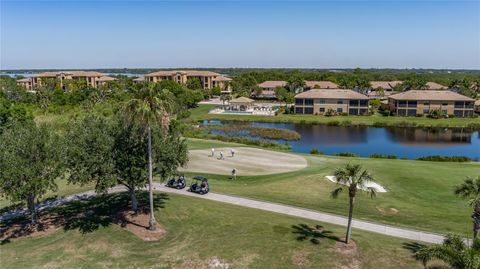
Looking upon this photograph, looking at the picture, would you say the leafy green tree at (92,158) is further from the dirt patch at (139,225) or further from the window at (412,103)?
the window at (412,103)

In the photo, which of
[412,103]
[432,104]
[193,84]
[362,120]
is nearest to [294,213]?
[362,120]

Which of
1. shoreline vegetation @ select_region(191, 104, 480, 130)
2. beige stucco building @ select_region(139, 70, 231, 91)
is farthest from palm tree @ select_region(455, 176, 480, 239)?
beige stucco building @ select_region(139, 70, 231, 91)

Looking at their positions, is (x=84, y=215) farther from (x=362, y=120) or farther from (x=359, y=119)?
(x=359, y=119)

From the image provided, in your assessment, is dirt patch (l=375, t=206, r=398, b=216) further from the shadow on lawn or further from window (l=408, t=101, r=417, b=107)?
window (l=408, t=101, r=417, b=107)

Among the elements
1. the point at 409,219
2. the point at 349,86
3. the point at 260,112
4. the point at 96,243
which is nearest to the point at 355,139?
the point at 260,112

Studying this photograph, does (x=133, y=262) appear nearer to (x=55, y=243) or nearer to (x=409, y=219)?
(x=55, y=243)

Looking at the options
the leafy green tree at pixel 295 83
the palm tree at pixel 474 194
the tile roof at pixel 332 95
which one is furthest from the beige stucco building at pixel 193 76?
the palm tree at pixel 474 194

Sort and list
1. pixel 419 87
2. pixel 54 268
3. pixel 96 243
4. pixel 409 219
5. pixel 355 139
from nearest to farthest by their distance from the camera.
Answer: pixel 54 268, pixel 96 243, pixel 409 219, pixel 355 139, pixel 419 87
